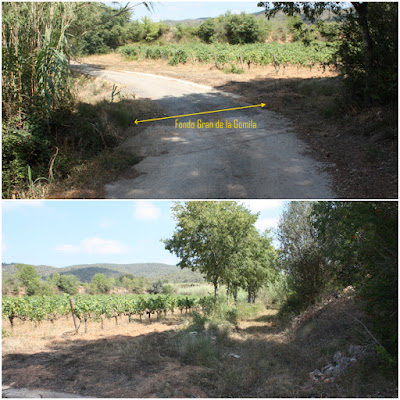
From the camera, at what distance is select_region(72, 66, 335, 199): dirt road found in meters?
8.54

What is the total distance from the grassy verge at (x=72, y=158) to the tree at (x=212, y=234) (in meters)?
5.43

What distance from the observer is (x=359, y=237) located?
6.88 m

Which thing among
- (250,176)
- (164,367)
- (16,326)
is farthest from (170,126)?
(16,326)

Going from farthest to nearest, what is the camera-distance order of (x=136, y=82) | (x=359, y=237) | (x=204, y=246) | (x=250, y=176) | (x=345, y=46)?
(x=136, y=82), (x=204, y=246), (x=345, y=46), (x=250, y=176), (x=359, y=237)

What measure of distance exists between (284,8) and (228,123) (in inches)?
182

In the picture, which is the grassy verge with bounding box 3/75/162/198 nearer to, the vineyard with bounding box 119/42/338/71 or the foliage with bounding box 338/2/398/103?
the foliage with bounding box 338/2/398/103

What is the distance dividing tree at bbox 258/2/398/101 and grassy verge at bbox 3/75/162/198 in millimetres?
6938

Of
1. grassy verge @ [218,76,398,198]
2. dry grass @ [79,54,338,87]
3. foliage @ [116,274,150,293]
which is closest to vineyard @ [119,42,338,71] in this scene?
dry grass @ [79,54,338,87]

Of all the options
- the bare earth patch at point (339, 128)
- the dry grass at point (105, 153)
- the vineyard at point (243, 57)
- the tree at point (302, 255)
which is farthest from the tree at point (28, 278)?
the tree at point (302, 255)

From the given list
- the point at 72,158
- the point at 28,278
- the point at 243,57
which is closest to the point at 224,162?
the point at 72,158

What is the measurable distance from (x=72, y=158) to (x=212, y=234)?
8006 mm

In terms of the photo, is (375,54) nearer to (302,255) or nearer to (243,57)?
(302,255)

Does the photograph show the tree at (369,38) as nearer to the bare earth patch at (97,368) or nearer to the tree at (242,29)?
the bare earth patch at (97,368)

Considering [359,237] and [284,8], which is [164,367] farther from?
[284,8]
